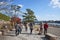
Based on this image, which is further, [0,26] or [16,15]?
[16,15]

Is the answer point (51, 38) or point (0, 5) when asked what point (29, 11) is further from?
point (51, 38)

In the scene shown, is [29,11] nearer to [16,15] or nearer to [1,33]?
[16,15]

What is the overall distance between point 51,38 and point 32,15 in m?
82.3

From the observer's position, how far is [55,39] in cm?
1928

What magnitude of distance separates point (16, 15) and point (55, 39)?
5095 centimetres

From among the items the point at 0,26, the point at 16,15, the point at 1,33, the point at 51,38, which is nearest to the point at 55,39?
the point at 51,38

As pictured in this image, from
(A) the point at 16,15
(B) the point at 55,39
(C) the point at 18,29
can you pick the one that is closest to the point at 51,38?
(B) the point at 55,39

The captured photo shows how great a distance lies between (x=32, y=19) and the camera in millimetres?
102062

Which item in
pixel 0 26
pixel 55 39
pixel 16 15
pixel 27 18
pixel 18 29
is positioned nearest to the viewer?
pixel 55 39

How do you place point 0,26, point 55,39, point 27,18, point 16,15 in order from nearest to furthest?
1. point 55,39
2. point 0,26
3. point 16,15
4. point 27,18

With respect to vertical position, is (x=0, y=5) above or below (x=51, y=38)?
above

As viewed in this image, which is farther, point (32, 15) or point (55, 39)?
point (32, 15)

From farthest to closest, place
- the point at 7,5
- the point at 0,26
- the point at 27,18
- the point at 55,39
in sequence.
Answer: the point at 27,18 → the point at 0,26 → the point at 7,5 → the point at 55,39

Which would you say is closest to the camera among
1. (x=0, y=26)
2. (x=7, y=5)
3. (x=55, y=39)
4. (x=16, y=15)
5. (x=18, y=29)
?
(x=55, y=39)
